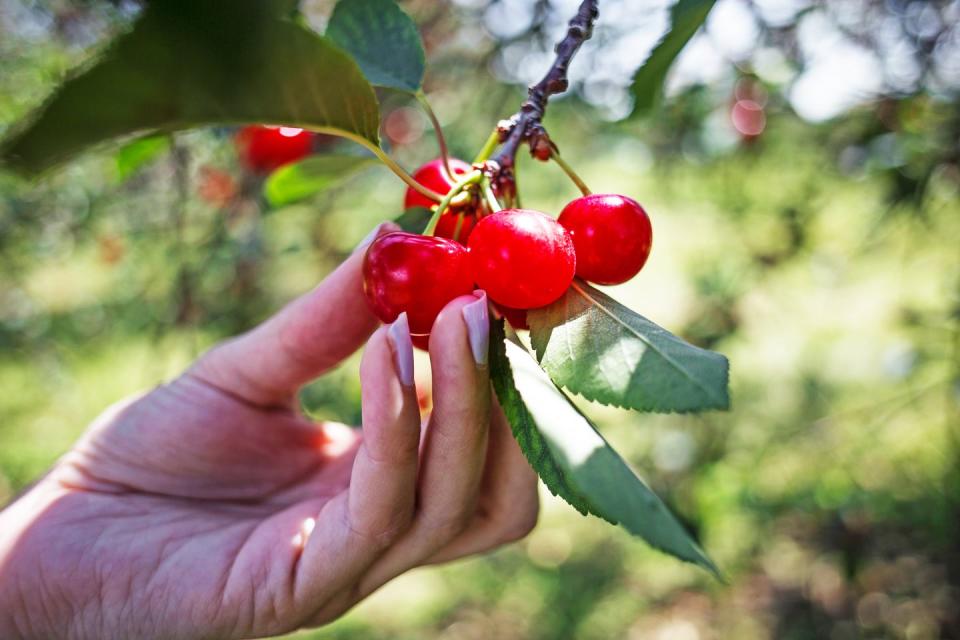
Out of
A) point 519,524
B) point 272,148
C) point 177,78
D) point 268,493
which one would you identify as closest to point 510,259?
point 177,78

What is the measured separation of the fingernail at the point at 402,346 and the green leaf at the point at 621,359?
0.14m

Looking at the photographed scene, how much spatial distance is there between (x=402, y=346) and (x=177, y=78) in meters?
0.36

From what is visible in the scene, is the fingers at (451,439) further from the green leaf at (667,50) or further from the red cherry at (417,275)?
the green leaf at (667,50)

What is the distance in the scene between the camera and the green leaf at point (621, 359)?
667mm

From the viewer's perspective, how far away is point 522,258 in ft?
2.52

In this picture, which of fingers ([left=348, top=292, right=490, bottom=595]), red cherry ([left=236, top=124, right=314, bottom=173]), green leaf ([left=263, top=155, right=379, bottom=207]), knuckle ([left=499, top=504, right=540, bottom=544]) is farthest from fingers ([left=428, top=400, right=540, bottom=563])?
red cherry ([left=236, top=124, right=314, bottom=173])

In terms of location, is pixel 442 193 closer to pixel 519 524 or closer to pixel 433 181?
pixel 433 181

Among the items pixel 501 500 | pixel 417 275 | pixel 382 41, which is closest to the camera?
pixel 417 275

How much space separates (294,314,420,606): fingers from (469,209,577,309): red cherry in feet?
0.38

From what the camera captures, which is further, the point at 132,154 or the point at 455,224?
the point at 132,154

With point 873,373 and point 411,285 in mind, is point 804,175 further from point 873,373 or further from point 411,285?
point 411,285

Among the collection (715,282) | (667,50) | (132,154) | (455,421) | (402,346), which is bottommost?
(715,282)

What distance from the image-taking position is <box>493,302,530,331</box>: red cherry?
0.89 m

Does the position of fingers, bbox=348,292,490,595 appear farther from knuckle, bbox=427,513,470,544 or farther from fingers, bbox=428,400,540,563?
fingers, bbox=428,400,540,563
